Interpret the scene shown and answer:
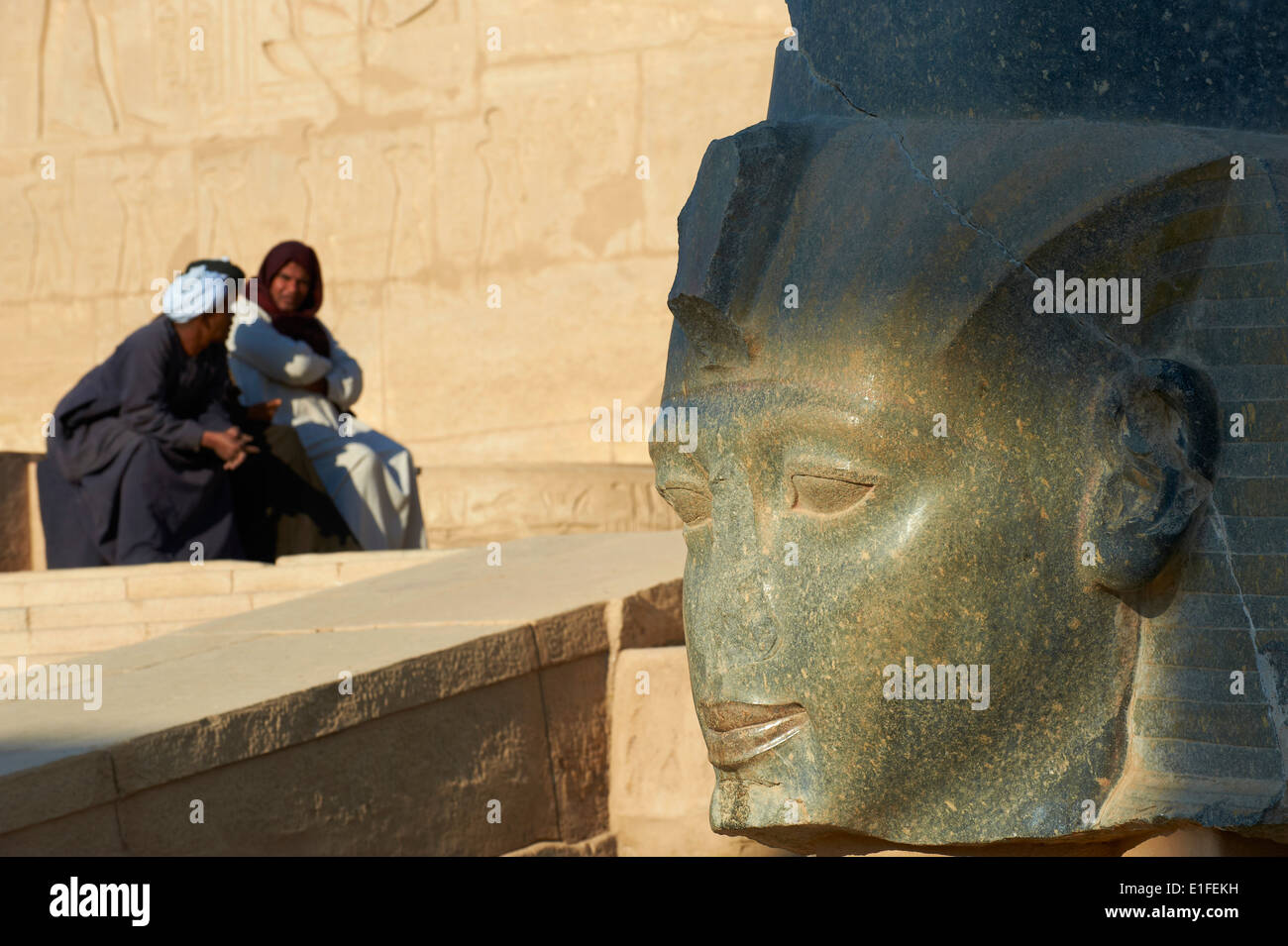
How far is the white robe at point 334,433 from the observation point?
768 cm

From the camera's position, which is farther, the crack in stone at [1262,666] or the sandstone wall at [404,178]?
the sandstone wall at [404,178]

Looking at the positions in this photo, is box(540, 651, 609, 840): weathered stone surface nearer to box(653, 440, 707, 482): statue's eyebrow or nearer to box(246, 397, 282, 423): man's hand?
box(653, 440, 707, 482): statue's eyebrow

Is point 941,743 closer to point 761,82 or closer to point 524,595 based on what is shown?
point 524,595

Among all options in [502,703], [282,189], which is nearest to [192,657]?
[502,703]

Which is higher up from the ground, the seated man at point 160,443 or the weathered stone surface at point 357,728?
the seated man at point 160,443

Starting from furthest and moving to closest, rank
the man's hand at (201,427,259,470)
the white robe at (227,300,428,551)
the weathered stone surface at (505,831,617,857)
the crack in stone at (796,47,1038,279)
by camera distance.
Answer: the white robe at (227,300,428,551) < the man's hand at (201,427,259,470) < the weathered stone surface at (505,831,617,857) < the crack in stone at (796,47,1038,279)

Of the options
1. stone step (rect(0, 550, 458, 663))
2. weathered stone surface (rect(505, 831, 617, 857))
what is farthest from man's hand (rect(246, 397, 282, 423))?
weathered stone surface (rect(505, 831, 617, 857))

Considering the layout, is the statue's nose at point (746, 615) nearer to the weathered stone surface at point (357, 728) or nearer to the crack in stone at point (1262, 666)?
the crack in stone at point (1262, 666)

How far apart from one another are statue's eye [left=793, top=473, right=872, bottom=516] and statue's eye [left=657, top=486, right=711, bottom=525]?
22cm

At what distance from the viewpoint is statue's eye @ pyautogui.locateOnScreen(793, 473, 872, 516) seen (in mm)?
2566

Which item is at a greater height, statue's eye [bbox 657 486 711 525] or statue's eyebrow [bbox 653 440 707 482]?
statue's eyebrow [bbox 653 440 707 482]

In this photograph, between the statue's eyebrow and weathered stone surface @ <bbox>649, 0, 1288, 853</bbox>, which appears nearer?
weathered stone surface @ <bbox>649, 0, 1288, 853</bbox>

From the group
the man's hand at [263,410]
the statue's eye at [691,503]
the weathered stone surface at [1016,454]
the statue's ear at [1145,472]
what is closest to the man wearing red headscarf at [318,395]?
the man's hand at [263,410]

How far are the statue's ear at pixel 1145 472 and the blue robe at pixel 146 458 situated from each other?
479cm
